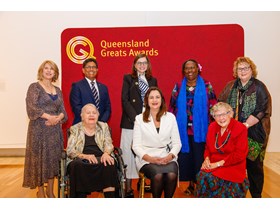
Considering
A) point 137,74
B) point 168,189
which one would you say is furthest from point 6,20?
point 168,189

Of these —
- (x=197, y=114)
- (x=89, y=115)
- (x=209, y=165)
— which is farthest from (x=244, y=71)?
(x=89, y=115)

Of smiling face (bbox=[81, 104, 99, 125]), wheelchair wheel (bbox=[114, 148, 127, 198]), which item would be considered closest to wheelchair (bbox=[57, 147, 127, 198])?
wheelchair wheel (bbox=[114, 148, 127, 198])

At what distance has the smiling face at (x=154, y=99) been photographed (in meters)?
3.25

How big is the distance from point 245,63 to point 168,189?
1.43 meters

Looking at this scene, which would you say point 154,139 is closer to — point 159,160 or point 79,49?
point 159,160

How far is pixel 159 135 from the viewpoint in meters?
3.24

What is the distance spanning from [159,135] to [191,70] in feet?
2.79

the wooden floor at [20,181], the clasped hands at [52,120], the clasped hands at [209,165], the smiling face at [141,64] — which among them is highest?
the smiling face at [141,64]

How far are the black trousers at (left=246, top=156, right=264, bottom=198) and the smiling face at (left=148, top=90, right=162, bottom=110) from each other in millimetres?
1069

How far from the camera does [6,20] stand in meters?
5.73

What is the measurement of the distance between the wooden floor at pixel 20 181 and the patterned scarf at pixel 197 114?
732mm

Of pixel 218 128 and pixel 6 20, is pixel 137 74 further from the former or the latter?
pixel 6 20

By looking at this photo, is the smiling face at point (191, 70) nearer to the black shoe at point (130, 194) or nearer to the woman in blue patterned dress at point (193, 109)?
the woman in blue patterned dress at point (193, 109)

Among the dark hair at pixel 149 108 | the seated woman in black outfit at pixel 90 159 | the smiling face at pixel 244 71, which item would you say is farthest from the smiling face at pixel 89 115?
the smiling face at pixel 244 71
